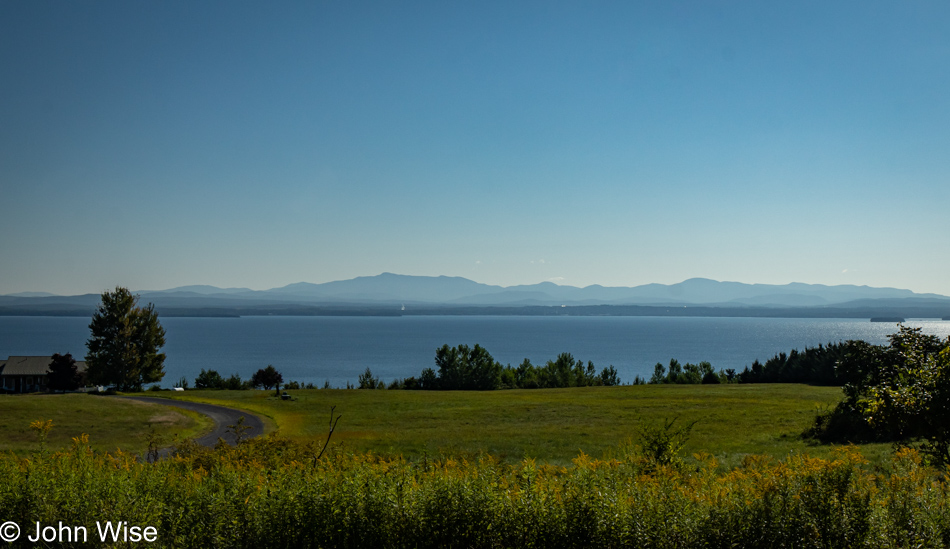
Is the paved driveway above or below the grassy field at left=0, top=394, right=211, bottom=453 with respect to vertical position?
below

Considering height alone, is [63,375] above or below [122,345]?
below

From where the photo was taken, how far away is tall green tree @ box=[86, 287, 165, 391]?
64250mm

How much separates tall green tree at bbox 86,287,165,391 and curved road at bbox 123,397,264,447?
1903 centimetres

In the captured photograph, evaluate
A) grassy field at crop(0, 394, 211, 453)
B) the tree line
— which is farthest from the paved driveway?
the tree line

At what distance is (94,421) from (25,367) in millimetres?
43817

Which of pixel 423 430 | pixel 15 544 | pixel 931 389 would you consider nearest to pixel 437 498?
pixel 15 544

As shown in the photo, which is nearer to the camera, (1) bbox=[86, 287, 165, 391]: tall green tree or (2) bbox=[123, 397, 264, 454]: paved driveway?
(2) bbox=[123, 397, 264, 454]: paved driveway

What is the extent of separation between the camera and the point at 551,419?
119 ft

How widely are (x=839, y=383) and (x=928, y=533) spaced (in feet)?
200

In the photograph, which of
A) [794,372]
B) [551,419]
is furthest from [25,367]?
[794,372]

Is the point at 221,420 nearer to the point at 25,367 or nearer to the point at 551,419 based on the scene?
the point at 551,419

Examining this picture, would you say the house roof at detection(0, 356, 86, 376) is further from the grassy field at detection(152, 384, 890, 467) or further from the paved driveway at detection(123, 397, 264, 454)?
the paved driveway at detection(123, 397, 264, 454)

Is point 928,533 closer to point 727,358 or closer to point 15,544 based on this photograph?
point 15,544

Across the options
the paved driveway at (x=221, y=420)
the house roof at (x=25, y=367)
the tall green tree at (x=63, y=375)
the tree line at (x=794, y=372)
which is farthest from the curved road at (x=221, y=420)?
the tree line at (x=794, y=372)
